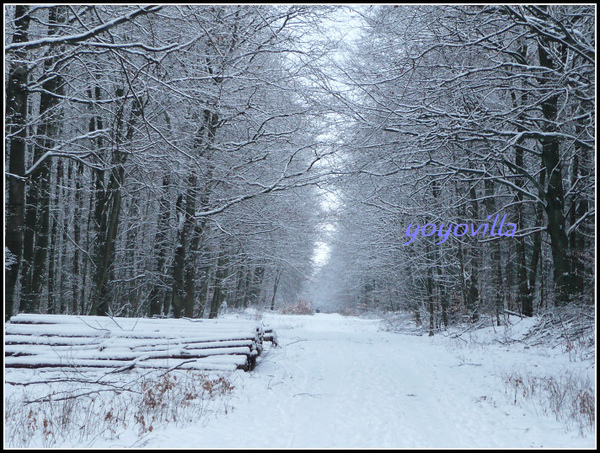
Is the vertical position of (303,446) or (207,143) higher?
(207,143)

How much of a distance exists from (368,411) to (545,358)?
5967 mm

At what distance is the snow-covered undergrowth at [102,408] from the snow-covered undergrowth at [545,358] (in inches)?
173

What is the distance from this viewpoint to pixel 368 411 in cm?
567

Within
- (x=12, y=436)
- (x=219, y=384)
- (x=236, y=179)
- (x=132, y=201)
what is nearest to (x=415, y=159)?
(x=236, y=179)

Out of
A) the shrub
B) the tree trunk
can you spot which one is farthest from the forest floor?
the shrub

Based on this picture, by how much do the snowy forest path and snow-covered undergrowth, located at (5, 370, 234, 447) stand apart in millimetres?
395

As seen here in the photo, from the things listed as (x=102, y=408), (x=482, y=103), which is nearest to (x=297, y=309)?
(x=482, y=103)

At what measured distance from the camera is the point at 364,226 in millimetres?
22484

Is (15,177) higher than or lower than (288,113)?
lower

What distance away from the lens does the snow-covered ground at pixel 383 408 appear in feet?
14.6

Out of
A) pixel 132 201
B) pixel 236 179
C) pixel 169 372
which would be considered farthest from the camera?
pixel 132 201

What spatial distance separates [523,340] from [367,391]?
706 centimetres

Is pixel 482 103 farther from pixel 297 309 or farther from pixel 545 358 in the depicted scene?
pixel 297 309

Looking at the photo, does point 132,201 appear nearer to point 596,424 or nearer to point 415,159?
point 415,159
